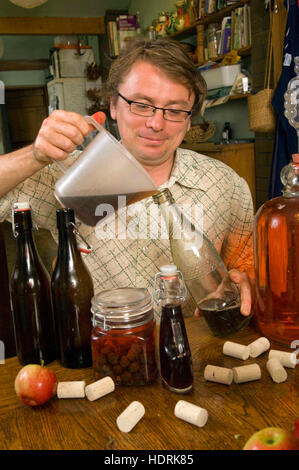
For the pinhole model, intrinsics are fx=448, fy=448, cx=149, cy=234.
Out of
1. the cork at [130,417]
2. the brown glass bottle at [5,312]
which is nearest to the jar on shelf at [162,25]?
the brown glass bottle at [5,312]

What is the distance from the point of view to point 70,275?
79cm

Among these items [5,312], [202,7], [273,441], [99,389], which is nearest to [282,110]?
[202,7]

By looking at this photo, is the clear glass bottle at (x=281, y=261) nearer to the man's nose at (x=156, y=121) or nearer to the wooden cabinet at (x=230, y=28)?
the man's nose at (x=156, y=121)

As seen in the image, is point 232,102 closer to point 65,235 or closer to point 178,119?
point 178,119

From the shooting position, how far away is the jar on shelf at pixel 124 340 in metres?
0.72

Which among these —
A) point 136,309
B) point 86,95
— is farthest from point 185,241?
point 86,95

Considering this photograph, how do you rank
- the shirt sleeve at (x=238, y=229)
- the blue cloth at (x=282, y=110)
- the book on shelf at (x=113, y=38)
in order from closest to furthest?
the shirt sleeve at (x=238, y=229), the blue cloth at (x=282, y=110), the book on shelf at (x=113, y=38)

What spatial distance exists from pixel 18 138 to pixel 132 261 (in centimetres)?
728

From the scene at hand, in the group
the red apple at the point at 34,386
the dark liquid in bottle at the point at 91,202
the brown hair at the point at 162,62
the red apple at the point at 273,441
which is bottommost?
the red apple at the point at 34,386

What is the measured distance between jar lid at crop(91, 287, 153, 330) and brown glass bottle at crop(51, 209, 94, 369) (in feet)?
0.17

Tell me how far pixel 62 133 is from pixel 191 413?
1.71 ft

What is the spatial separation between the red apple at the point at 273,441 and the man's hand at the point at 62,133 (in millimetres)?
560

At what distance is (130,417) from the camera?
24.4 inches

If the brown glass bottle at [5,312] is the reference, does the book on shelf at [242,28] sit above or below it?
above
